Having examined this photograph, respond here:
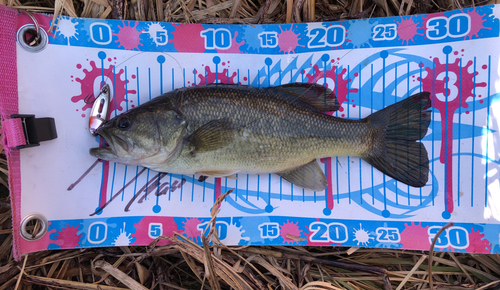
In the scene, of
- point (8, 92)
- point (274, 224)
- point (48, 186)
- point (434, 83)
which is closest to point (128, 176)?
point (48, 186)

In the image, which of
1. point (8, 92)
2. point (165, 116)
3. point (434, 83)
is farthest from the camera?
point (434, 83)

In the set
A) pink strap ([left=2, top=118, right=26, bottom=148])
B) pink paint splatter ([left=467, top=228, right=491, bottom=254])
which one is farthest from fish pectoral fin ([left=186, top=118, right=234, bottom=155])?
pink paint splatter ([left=467, top=228, right=491, bottom=254])

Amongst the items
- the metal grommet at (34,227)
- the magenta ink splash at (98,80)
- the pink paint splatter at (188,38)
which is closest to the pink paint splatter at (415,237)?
the pink paint splatter at (188,38)

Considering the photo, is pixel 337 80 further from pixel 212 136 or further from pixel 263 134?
pixel 212 136

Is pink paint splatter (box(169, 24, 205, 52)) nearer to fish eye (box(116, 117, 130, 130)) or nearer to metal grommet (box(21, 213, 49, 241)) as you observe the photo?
fish eye (box(116, 117, 130, 130))

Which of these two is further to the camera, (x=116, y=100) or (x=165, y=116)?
(x=116, y=100)

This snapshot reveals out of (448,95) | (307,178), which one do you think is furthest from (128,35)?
(448,95)

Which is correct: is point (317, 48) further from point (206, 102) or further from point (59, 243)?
point (59, 243)
